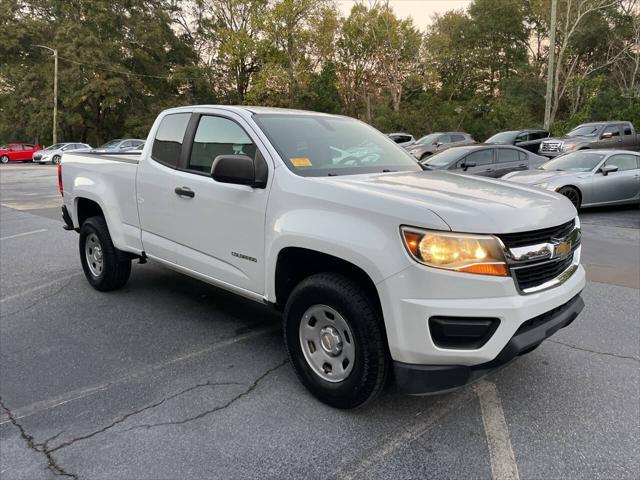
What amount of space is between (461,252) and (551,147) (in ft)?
62.6

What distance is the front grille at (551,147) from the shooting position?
19.1 meters

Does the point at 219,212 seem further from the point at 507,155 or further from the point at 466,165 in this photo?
the point at 507,155

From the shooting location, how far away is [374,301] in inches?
112

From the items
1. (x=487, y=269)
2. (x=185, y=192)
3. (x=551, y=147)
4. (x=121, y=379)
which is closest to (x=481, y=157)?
(x=551, y=147)

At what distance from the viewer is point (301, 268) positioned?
3.37 metres

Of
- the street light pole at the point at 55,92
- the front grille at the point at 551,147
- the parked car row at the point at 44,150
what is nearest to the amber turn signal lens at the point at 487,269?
the front grille at the point at 551,147

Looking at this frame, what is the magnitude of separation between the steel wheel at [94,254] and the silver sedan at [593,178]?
8.54 meters

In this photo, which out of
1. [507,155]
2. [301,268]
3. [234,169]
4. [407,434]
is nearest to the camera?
[407,434]

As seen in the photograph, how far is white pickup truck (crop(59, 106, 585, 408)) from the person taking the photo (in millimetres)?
2551

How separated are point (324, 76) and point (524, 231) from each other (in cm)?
4484

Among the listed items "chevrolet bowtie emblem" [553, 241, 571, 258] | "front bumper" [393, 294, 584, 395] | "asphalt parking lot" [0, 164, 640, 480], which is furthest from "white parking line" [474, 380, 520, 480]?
"chevrolet bowtie emblem" [553, 241, 571, 258]

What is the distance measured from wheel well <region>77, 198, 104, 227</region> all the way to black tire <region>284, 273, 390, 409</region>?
3.33m

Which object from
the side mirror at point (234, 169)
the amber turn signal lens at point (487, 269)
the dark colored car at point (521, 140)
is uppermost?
the dark colored car at point (521, 140)

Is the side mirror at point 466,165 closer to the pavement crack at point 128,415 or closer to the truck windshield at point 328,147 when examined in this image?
the truck windshield at point 328,147
